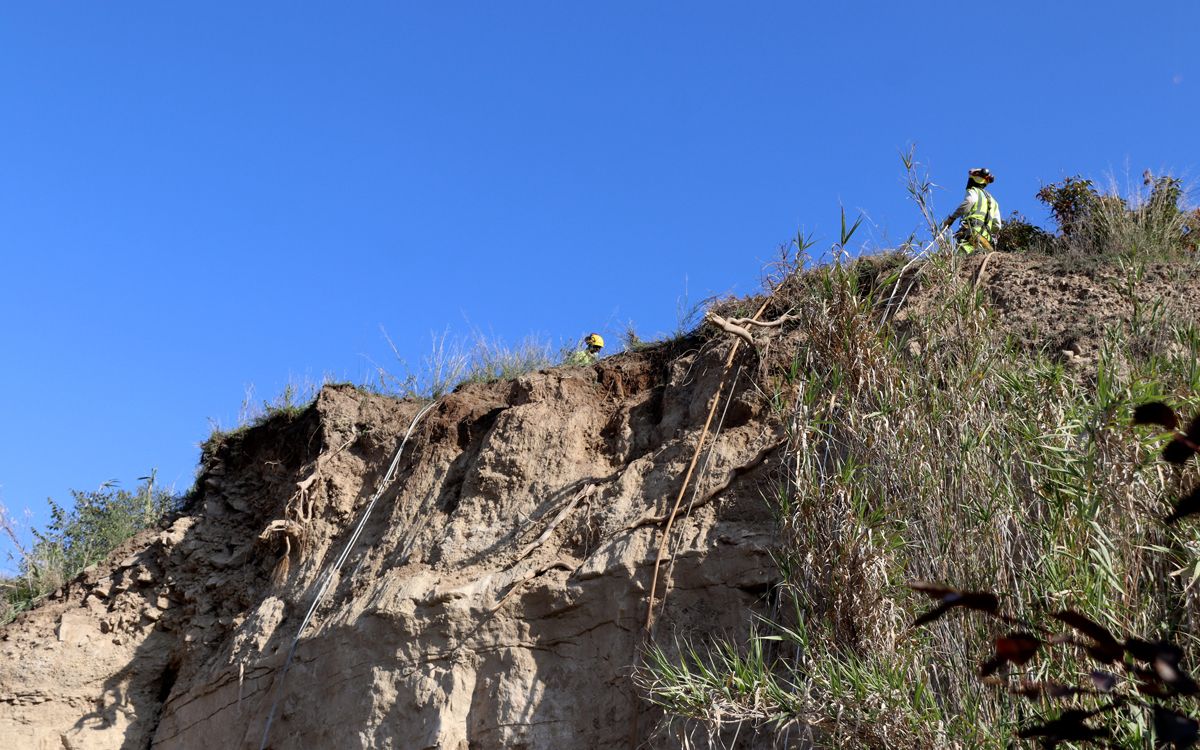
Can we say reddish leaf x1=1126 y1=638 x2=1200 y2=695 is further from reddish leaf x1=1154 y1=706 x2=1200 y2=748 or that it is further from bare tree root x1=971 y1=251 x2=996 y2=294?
bare tree root x1=971 y1=251 x2=996 y2=294

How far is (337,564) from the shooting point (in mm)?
8578

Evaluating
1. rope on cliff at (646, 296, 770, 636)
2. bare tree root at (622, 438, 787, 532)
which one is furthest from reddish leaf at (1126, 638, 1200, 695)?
bare tree root at (622, 438, 787, 532)

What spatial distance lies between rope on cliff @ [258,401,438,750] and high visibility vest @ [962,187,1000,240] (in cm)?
436

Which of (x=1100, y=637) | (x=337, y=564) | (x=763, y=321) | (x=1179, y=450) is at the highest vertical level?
(x=763, y=321)

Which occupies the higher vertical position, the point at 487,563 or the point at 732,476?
the point at 487,563

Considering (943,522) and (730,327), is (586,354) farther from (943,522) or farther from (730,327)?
(943,522)

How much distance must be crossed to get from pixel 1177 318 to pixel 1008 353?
1.22 m

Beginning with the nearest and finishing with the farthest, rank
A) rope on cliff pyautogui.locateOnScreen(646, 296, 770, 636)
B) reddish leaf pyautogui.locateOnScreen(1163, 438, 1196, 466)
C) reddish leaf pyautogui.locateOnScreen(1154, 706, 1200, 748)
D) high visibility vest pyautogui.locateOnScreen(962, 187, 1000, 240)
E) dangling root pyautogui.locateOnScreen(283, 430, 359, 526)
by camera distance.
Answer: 1. reddish leaf pyautogui.locateOnScreen(1154, 706, 1200, 748)
2. reddish leaf pyautogui.locateOnScreen(1163, 438, 1196, 466)
3. rope on cliff pyautogui.locateOnScreen(646, 296, 770, 636)
4. high visibility vest pyautogui.locateOnScreen(962, 187, 1000, 240)
5. dangling root pyautogui.locateOnScreen(283, 430, 359, 526)

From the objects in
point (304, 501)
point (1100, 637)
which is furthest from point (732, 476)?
point (1100, 637)

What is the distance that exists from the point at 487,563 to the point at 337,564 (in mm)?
1431

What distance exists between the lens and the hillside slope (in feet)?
22.7

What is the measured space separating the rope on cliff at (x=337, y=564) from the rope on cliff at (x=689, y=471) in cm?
263

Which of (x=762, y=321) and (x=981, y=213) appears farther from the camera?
(x=981, y=213)

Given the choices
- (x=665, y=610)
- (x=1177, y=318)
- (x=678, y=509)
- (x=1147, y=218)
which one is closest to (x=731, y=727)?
(x=665, y=610)
